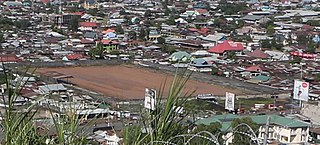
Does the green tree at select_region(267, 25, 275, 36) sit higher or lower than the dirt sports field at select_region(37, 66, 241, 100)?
higher

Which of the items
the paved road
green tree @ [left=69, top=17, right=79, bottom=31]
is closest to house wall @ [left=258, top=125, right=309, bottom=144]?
the paved road

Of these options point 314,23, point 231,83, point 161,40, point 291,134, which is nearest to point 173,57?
point 231,83

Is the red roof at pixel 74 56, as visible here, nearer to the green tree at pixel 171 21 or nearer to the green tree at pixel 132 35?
the green tree at pixel 132 35

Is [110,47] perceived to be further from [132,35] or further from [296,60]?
[296,60]

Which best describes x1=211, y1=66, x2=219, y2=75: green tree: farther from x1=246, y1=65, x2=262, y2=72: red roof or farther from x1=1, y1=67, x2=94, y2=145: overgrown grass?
x1=1, y1=67, x2=94, y2=145: overgrown grass

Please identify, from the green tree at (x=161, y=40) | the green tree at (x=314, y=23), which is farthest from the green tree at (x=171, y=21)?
the green tree at (x=314, y=23)

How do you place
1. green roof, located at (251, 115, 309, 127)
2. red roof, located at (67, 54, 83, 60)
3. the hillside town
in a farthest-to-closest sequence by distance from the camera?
red roof, located at (67, 54, 83, 60) < the hillside town < green roof, located at (251, 115, 309, 127)
